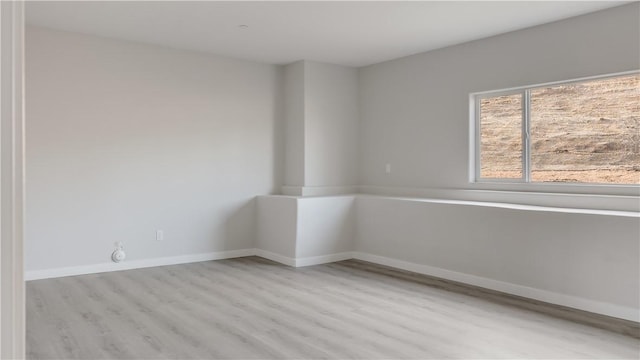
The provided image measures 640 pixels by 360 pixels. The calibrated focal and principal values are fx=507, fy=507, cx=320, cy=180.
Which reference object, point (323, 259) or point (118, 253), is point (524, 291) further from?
point (118, 253)

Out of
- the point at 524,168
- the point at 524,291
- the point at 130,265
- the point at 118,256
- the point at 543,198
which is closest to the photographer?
the point at 524,291

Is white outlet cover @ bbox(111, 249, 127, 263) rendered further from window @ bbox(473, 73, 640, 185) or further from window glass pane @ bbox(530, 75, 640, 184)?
window glass pane @ bbox(530, 75, 640, 184)

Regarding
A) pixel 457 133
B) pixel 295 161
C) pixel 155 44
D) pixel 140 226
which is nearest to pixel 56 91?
pixel 155 44

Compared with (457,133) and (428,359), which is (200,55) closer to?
(457,133)

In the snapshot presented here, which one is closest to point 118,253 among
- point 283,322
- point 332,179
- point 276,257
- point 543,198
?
point 276,257

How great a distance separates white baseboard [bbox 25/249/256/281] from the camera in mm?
4974

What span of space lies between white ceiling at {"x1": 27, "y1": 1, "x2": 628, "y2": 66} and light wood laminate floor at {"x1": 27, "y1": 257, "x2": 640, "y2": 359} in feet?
8.04

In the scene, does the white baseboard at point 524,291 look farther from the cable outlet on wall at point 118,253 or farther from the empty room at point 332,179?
the cable outlet on wall at point 118,253

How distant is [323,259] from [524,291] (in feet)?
7.70

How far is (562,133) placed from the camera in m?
4.74

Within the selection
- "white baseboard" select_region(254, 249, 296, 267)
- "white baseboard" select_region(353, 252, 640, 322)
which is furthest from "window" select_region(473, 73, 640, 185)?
"white baseboard" select_region(254, 249, 296, 267)

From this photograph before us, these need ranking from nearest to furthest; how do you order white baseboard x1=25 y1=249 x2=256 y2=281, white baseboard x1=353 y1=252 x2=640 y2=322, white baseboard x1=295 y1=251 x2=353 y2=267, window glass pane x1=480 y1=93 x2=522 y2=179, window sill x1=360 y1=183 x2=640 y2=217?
white baseboard x1=353 y1=252 x2=640 y2=322
window sill x1=360 y1=183 x2=640 y2=217
white baseboard x1=25 y1=249 x2=256 y2=281
window glass pane x1=480 y1=93 x2=522 y2=179
white baseboard x1=295 y1=251 x2=353 y2=267

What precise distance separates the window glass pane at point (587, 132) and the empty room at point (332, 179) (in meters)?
0.02

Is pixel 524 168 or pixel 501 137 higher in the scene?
pixel 501 137
